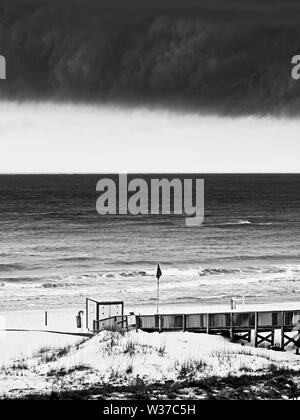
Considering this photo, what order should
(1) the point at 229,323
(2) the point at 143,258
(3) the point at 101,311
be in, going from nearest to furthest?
(1) the point at 229,323 < (3) the point at 101,311 < (2) the point at 143,258

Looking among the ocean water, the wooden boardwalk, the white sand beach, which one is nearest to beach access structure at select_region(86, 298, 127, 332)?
the wooden boardwalk

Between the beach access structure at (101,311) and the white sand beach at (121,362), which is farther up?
the white sand beach at (121,362)

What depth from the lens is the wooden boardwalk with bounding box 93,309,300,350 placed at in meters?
28.3

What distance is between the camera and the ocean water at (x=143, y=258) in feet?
156

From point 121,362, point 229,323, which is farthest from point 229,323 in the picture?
point 121,362

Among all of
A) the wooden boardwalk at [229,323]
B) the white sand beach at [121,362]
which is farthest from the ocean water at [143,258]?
the white sand beach at [121,362]

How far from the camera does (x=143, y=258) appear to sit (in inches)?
2625

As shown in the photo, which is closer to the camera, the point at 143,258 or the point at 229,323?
the point at 229,323

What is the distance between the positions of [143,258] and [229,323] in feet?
125

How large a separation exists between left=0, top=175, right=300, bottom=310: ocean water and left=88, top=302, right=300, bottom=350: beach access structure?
1490cm

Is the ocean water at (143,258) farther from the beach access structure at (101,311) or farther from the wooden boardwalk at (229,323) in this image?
the wooden boardwalk at (229,323)

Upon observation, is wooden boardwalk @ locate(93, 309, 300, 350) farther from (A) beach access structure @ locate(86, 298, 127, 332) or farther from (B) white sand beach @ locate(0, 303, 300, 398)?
(B) white sand beach @ locate(0, 303, 300, 398)

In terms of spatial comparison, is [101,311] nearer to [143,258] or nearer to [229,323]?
[229,323]

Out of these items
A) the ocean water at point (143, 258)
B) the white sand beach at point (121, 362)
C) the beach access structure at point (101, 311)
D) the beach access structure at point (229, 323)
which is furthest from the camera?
the ocean water at point (143, 258)
